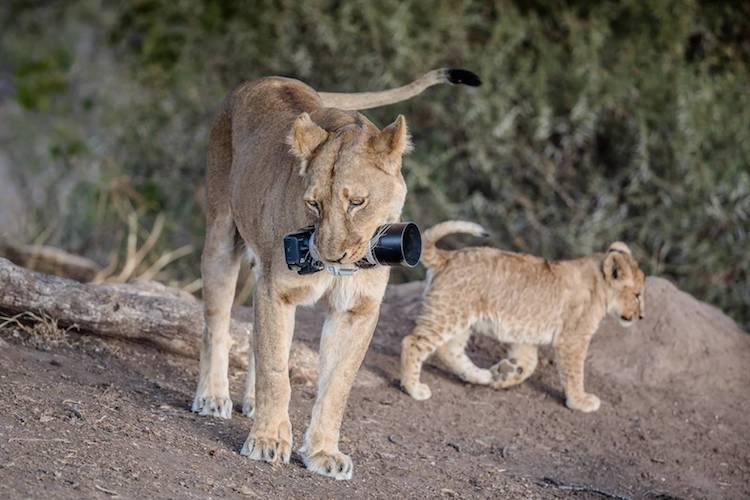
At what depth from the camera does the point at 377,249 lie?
15.9 ft

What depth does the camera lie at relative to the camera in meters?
4.79

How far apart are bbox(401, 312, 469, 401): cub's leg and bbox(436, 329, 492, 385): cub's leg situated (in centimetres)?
24

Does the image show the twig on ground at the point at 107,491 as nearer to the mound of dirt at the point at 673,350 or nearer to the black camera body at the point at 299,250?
the black camera body at the point at 299,250

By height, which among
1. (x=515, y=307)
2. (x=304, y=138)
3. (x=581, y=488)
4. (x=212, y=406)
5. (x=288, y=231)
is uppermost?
(x=304, y=138)

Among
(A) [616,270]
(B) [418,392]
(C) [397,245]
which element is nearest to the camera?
(C) [397,245]

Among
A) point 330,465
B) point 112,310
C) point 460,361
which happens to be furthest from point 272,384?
point 460,361

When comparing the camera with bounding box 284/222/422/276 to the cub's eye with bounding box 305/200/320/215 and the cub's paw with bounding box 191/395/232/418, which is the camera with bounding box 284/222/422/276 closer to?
the cub's eye with bounding box 305/200/320/215

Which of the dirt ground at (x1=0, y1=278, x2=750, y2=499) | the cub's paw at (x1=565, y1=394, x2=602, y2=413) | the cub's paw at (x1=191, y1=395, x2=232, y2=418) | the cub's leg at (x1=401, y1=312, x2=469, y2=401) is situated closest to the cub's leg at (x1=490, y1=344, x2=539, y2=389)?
the dirt ground at (x1=0, y1=278, x2=750, y2=499)

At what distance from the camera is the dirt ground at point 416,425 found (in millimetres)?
4754

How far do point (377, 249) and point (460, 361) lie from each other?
2587mm

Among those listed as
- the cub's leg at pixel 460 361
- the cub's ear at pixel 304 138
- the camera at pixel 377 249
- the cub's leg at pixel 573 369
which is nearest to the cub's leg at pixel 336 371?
the camera at pixel 377 249

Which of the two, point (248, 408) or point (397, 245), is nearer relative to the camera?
point (397, 245)

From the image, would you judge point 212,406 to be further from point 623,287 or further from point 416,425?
point 623,287

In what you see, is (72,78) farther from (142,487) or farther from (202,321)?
(142,487)
